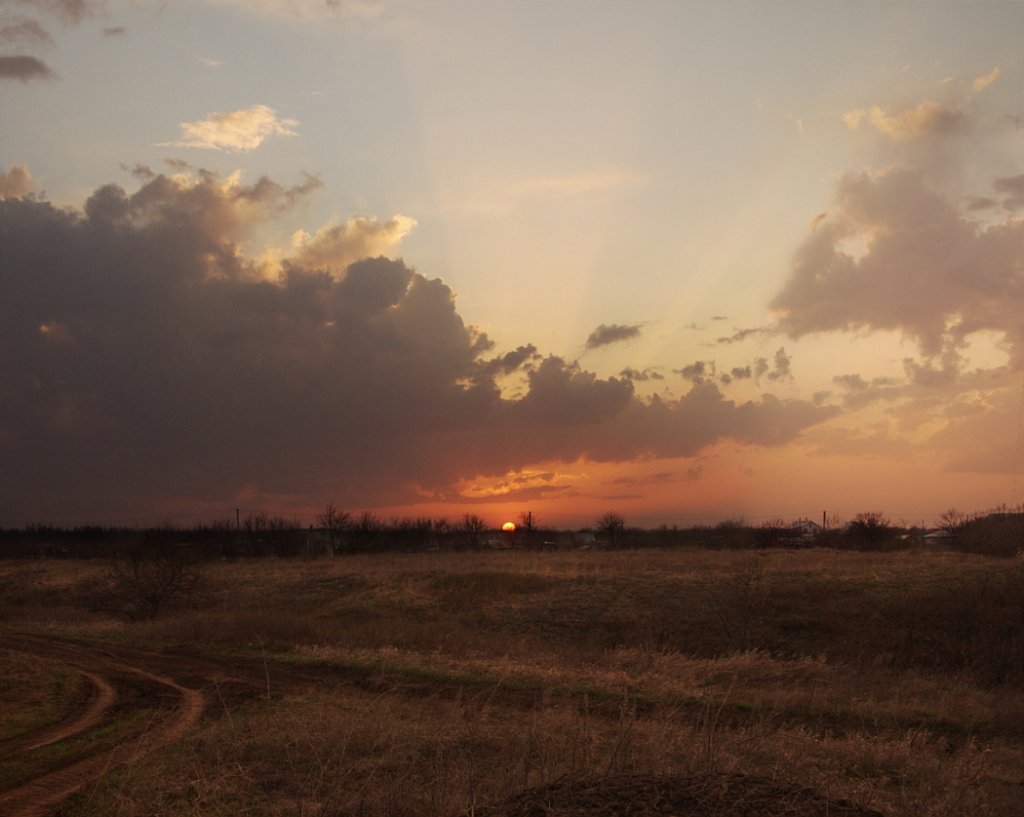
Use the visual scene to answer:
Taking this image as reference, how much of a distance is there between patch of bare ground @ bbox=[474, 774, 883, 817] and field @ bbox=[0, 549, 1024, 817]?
26 millimetres

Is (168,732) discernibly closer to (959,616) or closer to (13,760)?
(13,760)

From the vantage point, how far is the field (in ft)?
24.4

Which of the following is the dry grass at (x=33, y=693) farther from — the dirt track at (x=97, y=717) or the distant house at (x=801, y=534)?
the distant house at (x=801, y=534)

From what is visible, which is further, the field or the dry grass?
the dry grass

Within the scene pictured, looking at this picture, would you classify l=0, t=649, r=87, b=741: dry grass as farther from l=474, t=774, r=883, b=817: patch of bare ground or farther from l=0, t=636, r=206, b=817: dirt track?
l=474, t=774, r=883, b=817: patch of bare ground

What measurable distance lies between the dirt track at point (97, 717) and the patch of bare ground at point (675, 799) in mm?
4751

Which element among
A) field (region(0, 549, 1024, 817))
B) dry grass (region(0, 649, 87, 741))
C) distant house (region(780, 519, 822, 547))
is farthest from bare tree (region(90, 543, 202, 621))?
distant house (region(780, 519, 822, 547))

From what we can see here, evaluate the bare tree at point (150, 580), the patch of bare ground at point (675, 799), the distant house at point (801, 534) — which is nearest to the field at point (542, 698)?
the patch of bare ground at point (675, 799)

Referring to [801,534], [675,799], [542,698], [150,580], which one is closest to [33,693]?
[542,698]

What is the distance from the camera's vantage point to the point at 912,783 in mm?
8523

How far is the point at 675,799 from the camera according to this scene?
536cm

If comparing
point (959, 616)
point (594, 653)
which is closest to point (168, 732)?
point (594, 653)

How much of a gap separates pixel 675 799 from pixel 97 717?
1128 centimetres

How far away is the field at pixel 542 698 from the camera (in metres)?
7.44
